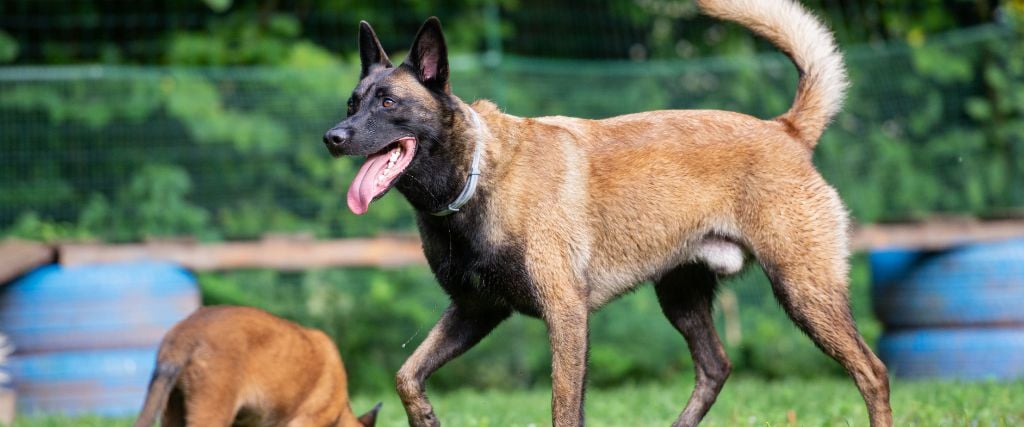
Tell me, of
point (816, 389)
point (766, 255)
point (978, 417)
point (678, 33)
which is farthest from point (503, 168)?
point (678, 33)

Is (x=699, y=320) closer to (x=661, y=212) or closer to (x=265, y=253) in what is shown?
(x=661, y=212)

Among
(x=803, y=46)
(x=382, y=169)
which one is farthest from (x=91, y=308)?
(x=803, y=46)

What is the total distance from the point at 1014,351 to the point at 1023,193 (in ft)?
6.69

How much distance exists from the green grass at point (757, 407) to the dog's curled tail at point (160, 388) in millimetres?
1825

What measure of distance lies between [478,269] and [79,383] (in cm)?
367

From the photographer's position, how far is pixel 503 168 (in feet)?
15.3

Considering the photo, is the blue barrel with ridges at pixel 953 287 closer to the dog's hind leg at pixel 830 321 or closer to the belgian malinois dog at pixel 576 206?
the belgian malinois dog at pixel 576 206

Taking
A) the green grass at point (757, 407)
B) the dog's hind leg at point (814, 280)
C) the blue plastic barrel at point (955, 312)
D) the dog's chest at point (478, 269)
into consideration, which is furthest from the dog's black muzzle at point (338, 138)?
the blue plastic barrel at point (955, 312)

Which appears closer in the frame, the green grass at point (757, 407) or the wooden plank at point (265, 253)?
the green grass at point (757, 407)

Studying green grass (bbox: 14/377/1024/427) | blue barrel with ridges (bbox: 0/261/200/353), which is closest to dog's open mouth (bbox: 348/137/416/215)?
green grass (bbox: 14/377/1024/427)

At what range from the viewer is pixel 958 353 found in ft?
27.1

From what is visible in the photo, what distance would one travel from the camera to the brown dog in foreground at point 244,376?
4180 millimetres

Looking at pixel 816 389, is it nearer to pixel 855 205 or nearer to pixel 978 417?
pixel 978 417

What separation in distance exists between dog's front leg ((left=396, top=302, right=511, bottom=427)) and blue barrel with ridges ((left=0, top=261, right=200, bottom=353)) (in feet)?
10.1
